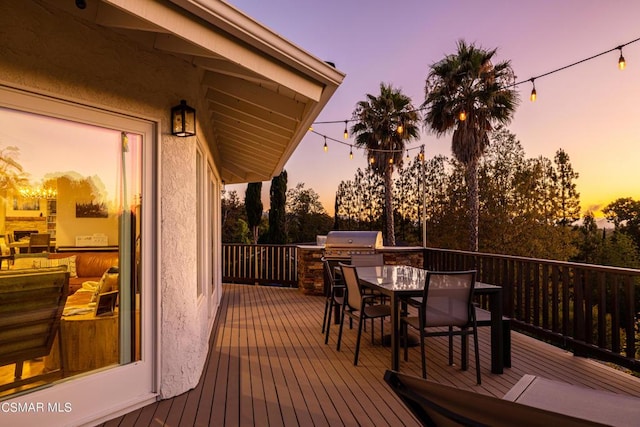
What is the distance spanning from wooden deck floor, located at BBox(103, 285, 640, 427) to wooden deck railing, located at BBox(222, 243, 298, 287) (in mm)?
3432

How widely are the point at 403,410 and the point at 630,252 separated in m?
29.5

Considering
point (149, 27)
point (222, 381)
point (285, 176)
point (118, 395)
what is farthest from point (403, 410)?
point (285, 176)

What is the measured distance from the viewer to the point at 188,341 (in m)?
2.85

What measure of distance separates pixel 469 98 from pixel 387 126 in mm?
3931

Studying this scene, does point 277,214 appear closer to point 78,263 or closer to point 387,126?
point 387,126

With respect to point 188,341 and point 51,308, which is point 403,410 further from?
point 51,308

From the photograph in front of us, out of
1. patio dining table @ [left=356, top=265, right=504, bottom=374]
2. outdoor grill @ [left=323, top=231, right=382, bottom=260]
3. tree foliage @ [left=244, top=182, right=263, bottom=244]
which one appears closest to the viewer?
patio dining table @ [left=356, top=265, right=504, bottom=374]

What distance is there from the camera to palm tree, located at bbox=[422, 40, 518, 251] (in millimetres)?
12648

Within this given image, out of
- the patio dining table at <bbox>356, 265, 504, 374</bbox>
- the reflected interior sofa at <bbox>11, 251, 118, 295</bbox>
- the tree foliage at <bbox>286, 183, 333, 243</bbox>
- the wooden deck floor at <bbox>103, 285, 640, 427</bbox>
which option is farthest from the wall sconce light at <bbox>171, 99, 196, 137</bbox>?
the tree foliage at <bbox>286, 183, 333, 243</bbox>

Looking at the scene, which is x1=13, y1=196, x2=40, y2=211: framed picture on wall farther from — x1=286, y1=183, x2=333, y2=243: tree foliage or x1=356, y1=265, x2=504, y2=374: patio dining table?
x1=286, y1=183, x2=333, y2=243: tree foliage

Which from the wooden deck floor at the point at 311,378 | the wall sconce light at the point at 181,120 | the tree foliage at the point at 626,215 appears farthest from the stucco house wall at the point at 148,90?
the tree foliage at the point at 626,215

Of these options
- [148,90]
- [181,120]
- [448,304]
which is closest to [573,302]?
[448,304]

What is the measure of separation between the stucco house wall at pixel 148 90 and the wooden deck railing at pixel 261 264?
5.29 metres

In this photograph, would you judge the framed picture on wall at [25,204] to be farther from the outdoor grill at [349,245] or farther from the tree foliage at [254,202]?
the tree foliage at [254,202]
